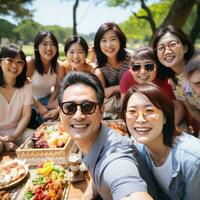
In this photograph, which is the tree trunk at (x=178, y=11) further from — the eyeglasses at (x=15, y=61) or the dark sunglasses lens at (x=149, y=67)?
the eyeglasses at (x=15, y=61)

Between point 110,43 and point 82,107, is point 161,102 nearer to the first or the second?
point 82,107

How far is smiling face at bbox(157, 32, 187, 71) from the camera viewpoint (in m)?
3.63

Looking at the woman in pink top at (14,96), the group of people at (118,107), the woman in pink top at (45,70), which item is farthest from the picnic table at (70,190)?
the woman in pink top at (45,70)

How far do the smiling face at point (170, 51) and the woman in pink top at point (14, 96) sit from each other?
191cm

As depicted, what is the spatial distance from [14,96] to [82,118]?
7.32ft

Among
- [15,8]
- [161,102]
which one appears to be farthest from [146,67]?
[15,8]

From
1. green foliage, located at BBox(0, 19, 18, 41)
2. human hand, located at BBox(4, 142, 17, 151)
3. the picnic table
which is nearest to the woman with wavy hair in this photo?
the picnic table

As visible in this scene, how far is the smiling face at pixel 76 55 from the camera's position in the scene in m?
4.68

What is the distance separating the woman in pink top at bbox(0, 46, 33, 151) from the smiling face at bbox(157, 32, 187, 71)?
1910 millimetres

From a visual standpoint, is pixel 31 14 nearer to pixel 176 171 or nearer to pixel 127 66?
pixel 127 66

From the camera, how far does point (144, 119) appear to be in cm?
213

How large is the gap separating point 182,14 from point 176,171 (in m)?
10.7

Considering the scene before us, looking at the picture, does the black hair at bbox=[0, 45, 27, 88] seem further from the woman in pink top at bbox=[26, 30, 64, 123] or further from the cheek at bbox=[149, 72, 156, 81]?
the cheek at bbox=[149, 72, 156, 81]

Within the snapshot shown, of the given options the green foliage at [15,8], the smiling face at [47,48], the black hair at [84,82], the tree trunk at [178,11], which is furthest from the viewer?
the green foliage at [15,8]
